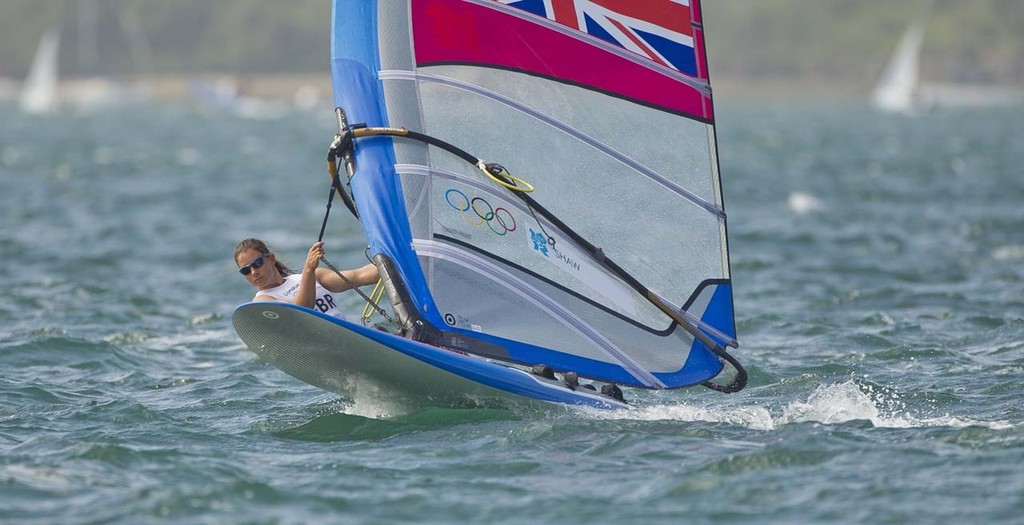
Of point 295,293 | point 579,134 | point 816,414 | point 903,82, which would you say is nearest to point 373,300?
point 295,293

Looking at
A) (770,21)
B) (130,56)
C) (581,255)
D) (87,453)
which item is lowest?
(87,453)

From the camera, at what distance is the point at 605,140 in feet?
30.7

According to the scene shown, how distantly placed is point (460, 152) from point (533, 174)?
0.49m

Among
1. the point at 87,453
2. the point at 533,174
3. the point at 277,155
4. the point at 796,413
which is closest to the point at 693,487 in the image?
the point at 796,413

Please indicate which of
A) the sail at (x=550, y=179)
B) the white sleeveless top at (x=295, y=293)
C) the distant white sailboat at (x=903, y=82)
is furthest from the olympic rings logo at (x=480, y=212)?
the distant white sailboat at (x=903, y=82)

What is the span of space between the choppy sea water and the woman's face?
918 millimetres

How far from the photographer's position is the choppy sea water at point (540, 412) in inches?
289

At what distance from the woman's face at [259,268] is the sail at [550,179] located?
2.09 ft

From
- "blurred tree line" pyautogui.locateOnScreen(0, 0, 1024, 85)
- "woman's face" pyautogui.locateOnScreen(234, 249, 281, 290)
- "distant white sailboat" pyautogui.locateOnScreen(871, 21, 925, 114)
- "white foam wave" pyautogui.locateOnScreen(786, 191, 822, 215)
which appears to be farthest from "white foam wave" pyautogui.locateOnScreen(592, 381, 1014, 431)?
"blurred tree line" pyautogui.locateOnScreen(0, 0, 1024, 85)

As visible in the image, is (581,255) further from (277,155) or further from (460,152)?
(277,155)

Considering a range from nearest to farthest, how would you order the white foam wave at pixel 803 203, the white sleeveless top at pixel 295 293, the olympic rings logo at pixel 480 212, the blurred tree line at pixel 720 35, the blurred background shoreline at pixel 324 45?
the white sleeveless top at pixel 295 293
the olympic rings logo at pixel 480 212
the white foam wave at pixel 803 203
the blurred background shoreline at pixel 324 45
the blurred tree line at pixel 720 35

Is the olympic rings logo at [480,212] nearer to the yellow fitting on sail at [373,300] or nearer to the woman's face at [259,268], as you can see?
the yellow fitting on sail at [373,300]

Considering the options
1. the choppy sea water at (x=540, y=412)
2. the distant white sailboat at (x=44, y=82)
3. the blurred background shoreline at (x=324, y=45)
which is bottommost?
the choppy sea water at (x=540, y=412)

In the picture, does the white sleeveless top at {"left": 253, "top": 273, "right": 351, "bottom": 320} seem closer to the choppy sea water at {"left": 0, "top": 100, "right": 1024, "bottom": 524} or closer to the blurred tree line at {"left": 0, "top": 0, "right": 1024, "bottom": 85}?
the choppy sea water at {"left": 0, "top": 100, "right": 1024, "bottom": 524}
